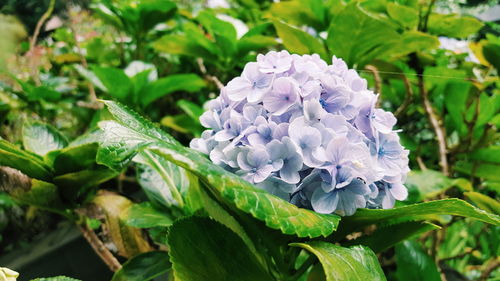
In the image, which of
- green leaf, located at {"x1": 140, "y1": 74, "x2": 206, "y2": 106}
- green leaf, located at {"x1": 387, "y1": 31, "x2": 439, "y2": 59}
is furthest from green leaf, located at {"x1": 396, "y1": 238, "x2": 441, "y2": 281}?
green leaf, located at {"x1": 140, "y1": 74, "x2": 206, "y2": 106}

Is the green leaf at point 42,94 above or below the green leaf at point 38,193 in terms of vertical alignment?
below

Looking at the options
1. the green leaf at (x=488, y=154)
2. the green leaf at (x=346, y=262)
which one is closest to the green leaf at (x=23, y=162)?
the green leaf at (x=346, y=262)

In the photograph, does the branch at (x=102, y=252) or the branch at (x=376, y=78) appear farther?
the branch at (x=376, y=78)

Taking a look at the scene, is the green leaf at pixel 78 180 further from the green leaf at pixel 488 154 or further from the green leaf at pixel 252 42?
the green leaf at pixel 488 154

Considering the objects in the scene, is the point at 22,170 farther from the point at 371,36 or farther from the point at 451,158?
the point at 451,158

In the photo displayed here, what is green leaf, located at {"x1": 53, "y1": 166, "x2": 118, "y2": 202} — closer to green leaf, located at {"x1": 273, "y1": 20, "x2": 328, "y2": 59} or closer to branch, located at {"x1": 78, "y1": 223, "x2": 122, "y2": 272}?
branch, located at {"x1": 78, "y1": 223, "x2": 122, "y2": 272}
